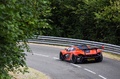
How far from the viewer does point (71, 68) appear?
18344 mm

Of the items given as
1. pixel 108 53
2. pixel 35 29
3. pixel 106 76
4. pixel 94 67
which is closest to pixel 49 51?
pixel 108 53

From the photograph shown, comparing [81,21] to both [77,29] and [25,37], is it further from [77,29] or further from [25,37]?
[25,37]

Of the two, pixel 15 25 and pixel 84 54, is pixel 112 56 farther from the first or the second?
pixel 15 25

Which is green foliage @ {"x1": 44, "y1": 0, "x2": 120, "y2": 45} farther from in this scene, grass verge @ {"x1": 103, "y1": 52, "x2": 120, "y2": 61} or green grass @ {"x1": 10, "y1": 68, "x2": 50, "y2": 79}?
green grass @ {"x1": 10, "y1": 68, "x2": 50, "y2": 79}

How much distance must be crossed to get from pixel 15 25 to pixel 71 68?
967 centimetres

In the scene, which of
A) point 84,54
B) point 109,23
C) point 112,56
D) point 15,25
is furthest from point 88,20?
point 15,25

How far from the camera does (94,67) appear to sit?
60.1 ft

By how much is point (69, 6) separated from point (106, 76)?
15453 millimetres

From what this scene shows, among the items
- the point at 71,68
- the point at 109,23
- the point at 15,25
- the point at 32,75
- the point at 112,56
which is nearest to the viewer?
the point at 15,25

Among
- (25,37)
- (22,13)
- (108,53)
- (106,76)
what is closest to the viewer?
(22,13)

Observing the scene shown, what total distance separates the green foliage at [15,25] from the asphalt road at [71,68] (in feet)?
19.4

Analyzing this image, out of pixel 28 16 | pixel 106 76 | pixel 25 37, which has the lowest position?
pixel 106 76

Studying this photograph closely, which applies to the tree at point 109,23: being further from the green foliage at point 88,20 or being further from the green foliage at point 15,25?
the green foliage at point 15,25

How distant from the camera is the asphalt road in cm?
1667
